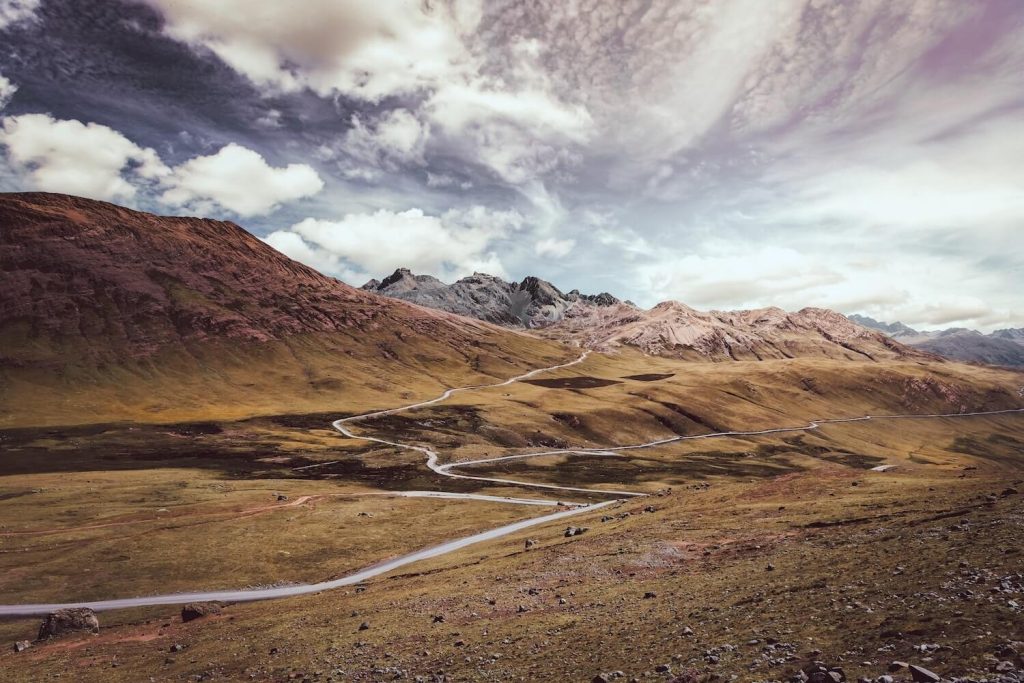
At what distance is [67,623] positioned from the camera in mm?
48625

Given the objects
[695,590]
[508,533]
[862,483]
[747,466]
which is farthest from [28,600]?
[747,466]

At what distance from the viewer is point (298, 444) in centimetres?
16275

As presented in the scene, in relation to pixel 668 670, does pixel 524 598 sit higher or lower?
lower

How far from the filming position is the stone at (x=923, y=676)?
566 inches

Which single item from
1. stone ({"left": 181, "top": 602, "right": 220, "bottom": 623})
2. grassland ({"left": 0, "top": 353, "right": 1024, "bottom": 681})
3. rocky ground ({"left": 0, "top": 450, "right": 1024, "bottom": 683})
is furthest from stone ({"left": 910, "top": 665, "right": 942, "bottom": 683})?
stone ({"left": 181, "top": 602, "right": 220, "bottom": 623})

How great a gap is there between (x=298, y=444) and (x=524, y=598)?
14125 centimetres

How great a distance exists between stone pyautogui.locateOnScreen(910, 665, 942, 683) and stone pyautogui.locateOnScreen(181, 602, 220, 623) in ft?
186

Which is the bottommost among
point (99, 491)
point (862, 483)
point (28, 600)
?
point (28, 600)

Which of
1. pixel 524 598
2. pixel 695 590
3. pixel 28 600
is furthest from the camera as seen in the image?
pixel 28 600

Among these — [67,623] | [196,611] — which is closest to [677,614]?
[196,611]

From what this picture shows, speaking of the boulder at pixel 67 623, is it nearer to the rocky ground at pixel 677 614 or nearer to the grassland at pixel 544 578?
the rocky ground at pixel 677 614

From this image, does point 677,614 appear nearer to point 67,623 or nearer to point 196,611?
point 196,611

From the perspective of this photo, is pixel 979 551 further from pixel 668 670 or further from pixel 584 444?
pixel 584 444

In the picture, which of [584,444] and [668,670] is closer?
[668,670]
